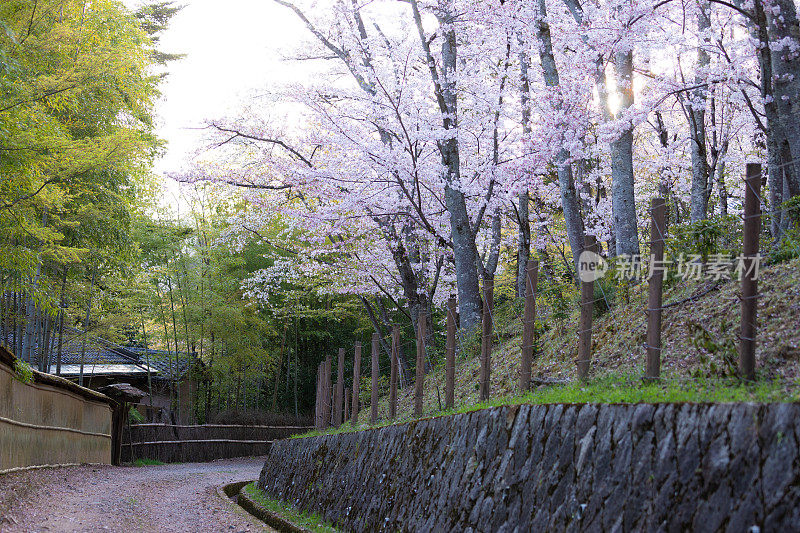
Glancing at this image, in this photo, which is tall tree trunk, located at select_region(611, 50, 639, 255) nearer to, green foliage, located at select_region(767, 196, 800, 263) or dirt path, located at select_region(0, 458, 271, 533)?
green foliage, located at select_region(767, 196, 800, 263)

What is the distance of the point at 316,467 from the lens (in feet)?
30.7

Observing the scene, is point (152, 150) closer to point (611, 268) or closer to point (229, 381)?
point (229, 381)

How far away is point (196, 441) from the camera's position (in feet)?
63.7

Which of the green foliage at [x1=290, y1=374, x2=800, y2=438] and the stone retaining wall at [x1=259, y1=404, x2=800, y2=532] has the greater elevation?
the green foliage at [x1=290, y1=374, x2=800, y2=438]

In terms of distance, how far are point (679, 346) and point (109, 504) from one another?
674 centimetres

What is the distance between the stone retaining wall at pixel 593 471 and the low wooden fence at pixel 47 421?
14.6 feet

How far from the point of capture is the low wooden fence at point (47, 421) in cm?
819

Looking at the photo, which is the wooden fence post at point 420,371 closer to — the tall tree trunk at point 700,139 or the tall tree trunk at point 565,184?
the tall tree trunk at point 565,184

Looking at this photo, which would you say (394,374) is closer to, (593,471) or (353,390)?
(353,390)

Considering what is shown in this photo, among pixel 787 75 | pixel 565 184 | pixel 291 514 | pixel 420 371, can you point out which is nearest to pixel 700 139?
pixel 565 184

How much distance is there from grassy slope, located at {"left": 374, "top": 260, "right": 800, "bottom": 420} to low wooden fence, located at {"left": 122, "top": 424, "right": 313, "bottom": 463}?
1128cm

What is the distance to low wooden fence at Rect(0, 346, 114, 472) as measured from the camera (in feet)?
26.9

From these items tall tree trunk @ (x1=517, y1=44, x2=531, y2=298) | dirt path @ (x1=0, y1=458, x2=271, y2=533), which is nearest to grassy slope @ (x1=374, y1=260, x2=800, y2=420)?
dirt path @ (x1=0, y1=458, x2=271, y2=533)

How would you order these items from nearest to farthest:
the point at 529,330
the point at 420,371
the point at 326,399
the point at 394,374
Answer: the point at 529,330, the point at 420,371, the point at 394,374, the point at 326,399
